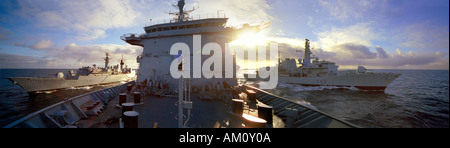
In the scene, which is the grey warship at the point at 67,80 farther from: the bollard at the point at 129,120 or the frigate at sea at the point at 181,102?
the bollard at the point at 129,120

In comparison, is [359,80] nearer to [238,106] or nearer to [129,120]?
[238,106]

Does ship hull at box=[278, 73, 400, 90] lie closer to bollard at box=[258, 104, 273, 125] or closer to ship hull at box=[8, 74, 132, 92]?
bollard at box=[258, 104, 273, 125]

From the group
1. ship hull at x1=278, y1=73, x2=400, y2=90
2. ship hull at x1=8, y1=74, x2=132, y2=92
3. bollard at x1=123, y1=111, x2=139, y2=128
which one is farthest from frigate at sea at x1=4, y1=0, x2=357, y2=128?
ship hull at x1=278, y1=73, x2=400, y2=90

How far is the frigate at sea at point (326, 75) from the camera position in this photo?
3269cm

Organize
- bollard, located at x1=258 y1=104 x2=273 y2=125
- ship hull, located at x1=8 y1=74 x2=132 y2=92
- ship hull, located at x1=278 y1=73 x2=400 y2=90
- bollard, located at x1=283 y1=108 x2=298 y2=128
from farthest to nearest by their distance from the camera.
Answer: ship hull, located at x1=278 y1=73 x2=400 y2=90, ship hull, located at x1=8 y1=74 x2=132 y2=92, bollard, located at x1=258 y1=104 x2=273 y2=125, bollard, located at x1=283 y1=108 x2=298 y2=128

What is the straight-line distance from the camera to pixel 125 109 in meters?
6.30

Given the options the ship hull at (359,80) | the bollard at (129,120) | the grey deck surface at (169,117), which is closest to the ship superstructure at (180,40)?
the grey deck surface at (169,117)

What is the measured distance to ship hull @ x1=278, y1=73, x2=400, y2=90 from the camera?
3200cm

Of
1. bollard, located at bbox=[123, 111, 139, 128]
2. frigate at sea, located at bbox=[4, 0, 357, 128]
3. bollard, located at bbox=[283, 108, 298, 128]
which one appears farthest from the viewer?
bollard, located at bbox=[283, 108, 298, 128]

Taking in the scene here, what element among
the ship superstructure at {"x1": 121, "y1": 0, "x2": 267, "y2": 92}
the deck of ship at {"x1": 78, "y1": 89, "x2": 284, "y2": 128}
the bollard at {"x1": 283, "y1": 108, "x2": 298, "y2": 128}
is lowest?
the deck of ship at {"x1": 78, "y1": 89, "x2": 284, "y2": 128}
